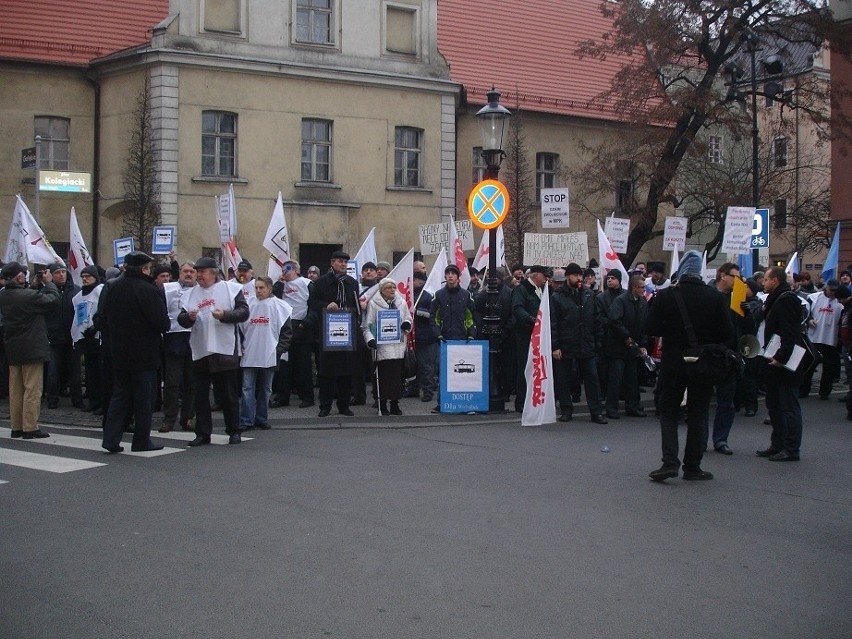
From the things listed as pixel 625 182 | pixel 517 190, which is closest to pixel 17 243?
pixel 517 190

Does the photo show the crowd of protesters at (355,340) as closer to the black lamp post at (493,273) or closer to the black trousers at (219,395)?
the black trousers at (219,395)

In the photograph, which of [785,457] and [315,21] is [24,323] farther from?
[315,21]

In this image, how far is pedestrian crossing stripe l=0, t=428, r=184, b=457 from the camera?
1078cm

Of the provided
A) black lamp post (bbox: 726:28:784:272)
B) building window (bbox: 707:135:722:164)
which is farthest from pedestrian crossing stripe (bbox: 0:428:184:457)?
building window (bbox: 707:135:722:164)

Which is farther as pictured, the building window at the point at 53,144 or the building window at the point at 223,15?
the building window at the point at 53,144

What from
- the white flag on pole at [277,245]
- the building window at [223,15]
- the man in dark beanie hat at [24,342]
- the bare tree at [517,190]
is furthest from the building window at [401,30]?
the man in dark beanie hat at [24,342]

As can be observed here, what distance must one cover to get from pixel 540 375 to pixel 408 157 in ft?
73.6

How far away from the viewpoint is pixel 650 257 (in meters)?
42.6

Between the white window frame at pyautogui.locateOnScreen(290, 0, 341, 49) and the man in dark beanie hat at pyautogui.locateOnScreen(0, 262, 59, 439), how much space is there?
865 inches

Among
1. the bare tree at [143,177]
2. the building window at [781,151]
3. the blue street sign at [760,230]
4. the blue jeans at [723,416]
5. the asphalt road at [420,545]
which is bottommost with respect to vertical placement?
the asphalt road at [420,545]

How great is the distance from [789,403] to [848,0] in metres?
25.2

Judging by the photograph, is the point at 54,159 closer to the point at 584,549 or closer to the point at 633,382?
the point at 633,382

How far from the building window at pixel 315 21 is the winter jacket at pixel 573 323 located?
68.5 feet

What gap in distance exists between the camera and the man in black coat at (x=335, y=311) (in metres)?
13.8
